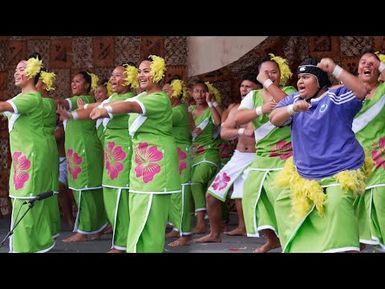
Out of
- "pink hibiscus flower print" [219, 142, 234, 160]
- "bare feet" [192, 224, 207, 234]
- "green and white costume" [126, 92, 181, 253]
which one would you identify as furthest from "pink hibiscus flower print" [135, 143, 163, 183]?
"pink hibiscus flower print" [219, 142, 234, 160]

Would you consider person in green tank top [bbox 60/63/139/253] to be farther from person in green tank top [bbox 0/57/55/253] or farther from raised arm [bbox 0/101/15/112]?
raised arm [bbox 0/101/15/112]

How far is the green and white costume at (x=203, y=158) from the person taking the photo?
8.23m

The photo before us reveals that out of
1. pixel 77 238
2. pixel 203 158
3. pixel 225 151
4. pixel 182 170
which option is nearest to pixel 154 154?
pixel 182 170

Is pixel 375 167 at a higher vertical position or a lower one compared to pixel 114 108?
lower

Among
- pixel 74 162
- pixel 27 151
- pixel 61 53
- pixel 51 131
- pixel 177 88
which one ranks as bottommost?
pixel 74 162

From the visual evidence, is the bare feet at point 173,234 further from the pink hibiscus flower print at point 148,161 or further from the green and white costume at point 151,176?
the pink hibiscus flower print at point 148,161

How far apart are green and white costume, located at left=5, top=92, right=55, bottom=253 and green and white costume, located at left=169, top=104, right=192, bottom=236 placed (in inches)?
56.9

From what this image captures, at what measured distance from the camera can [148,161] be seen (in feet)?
20.0

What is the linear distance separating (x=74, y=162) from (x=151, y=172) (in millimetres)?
2046

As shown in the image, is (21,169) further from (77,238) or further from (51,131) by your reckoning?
(77,238)

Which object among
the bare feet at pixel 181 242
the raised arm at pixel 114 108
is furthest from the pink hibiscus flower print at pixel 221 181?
the raised arm at pixel 114 108

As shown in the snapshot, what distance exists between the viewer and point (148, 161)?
6105mm

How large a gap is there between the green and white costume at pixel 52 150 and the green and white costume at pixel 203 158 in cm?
138

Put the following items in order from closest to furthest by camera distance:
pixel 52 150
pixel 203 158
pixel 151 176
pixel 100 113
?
1. pixel 100 113
2. pixel 151 176
3. pixel 52 150
4. pixel 203 158
